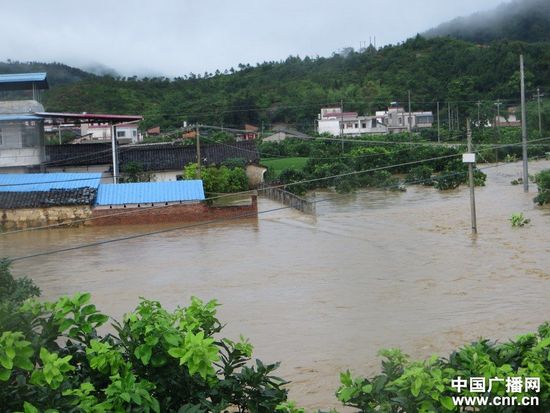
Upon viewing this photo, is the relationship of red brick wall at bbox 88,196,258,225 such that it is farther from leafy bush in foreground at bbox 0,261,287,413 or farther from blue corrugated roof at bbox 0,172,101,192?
leafy bush in foreground at bbox 0,261,287,413

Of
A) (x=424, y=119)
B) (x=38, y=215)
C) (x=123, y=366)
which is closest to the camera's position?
(x=123, y=366)

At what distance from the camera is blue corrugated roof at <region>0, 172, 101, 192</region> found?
2716cm

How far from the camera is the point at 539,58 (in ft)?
243

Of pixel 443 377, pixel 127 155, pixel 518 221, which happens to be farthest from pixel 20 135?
pixel 443 377

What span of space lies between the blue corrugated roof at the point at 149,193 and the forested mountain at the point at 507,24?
110257 mm

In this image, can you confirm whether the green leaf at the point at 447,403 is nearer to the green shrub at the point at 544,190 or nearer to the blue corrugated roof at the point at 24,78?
the green shrub at the point at 544,190

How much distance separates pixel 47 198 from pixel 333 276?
1400 cm

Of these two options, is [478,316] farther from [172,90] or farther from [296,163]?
[172,90]

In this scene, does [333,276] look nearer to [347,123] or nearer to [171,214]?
[171,214]

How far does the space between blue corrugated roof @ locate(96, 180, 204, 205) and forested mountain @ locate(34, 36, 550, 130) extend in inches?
1168

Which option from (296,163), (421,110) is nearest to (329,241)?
(296,163)

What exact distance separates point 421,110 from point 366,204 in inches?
1686

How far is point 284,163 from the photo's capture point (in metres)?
46.0

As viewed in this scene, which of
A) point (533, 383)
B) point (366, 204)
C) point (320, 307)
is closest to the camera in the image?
point (533, 383)
